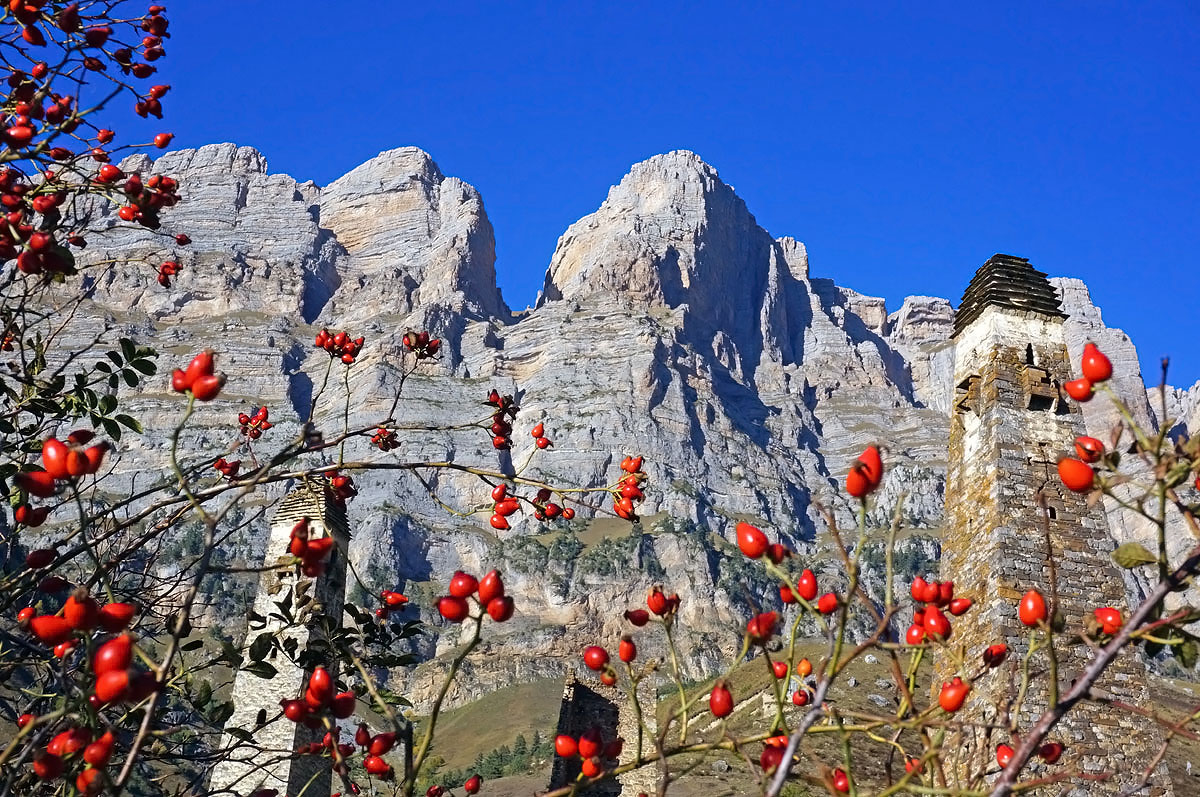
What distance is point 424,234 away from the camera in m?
128

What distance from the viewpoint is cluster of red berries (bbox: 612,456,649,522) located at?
13.1 feet

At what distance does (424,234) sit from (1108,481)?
424 feet

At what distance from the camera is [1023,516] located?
348 inches

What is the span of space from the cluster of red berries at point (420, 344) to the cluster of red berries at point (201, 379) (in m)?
1.92

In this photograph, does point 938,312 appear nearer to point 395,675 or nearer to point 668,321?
point 668,321

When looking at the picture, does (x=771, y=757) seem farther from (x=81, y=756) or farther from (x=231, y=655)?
(x=231, y=655)

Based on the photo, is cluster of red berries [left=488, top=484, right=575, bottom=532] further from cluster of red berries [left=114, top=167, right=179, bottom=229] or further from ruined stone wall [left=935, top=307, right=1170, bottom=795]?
ruined stone wall [left=935, top=307, right=1170, bottom=795]

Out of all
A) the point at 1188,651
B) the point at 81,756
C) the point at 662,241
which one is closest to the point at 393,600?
the point at 81,756

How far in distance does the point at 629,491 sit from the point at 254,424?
7.75 feet

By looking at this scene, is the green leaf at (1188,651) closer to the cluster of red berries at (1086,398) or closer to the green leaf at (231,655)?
the cluster of red berries at (1086,398)

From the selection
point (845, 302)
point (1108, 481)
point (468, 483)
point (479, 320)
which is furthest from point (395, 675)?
point (845, 302)

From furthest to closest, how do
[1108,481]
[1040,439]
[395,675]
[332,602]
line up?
[395,675], [332,602], [1040,439], [1108,481]

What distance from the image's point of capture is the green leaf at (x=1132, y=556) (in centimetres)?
248

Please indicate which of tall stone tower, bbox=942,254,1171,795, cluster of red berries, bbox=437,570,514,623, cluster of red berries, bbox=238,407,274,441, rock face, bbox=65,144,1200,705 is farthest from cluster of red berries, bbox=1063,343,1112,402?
rock face, bbox=65,144,1200,705
